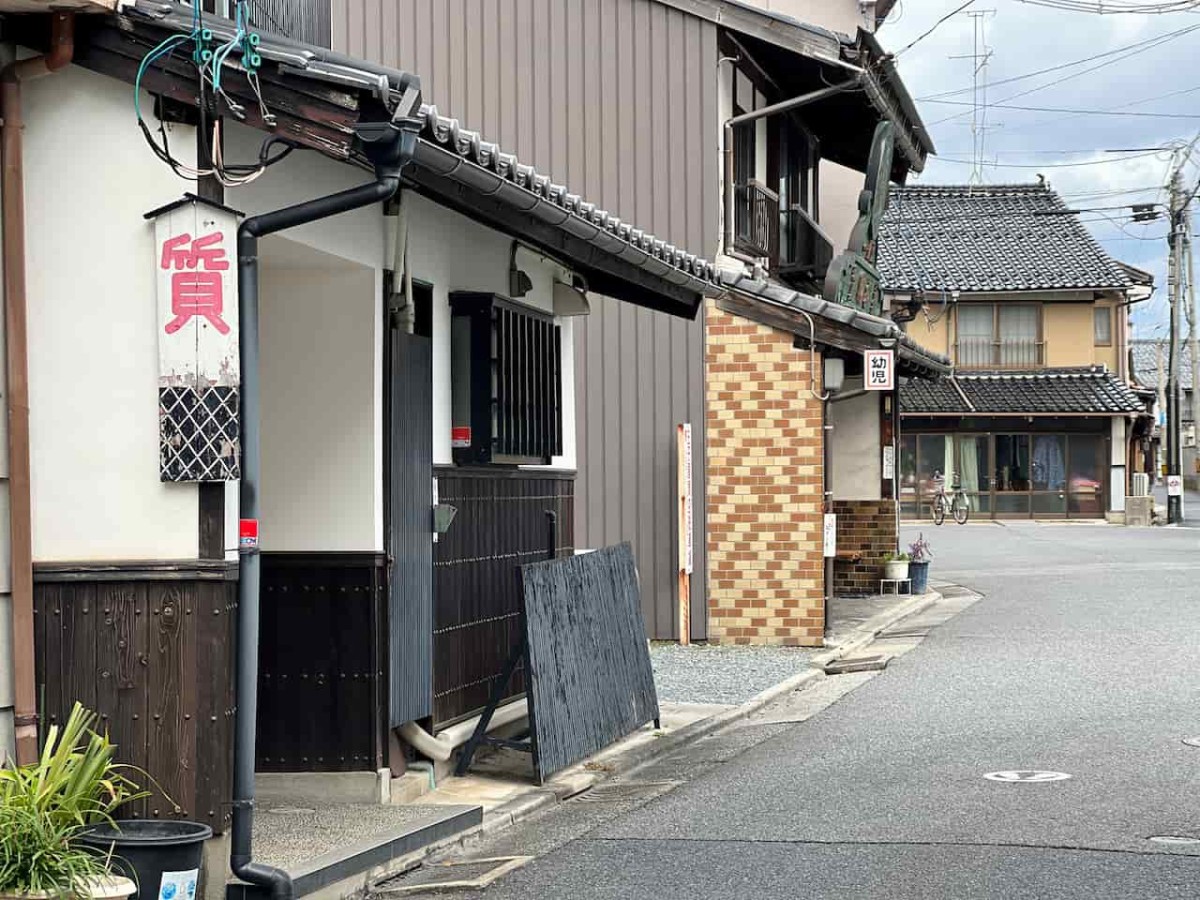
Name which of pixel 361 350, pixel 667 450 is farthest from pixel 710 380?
pixel 361 350

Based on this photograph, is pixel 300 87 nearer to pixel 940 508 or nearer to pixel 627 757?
pixel 627 757

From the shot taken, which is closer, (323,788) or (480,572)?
(323,788)

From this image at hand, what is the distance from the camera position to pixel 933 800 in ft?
28.5

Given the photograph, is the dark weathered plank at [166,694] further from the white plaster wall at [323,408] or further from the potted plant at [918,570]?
the potted plant at [918,570]

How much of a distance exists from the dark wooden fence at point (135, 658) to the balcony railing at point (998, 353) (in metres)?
42.4

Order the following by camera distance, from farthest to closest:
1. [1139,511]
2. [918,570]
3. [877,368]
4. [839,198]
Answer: [1139,511] → [839,198] → [918,570] → [877,368]

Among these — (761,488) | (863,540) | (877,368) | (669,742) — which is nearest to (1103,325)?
(863,540)

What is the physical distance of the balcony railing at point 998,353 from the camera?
→ 46469 mm

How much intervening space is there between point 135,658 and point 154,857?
0.93 metres

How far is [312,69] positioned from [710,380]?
1144 cm

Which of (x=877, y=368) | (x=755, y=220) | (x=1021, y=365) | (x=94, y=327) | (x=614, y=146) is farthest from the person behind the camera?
(x=1021, y=365)

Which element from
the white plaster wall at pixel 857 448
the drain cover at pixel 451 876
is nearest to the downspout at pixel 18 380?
the drain cover at pixel 451 876

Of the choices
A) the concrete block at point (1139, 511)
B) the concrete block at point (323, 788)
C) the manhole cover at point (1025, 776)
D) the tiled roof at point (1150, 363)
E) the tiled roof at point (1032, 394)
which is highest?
the tiled roof at point (1150, 363)

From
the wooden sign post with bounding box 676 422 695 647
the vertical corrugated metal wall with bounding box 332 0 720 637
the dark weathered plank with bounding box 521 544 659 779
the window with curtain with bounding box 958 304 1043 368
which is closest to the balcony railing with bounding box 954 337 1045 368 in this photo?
the window with curtain with bounding box 958 304 1043 368
